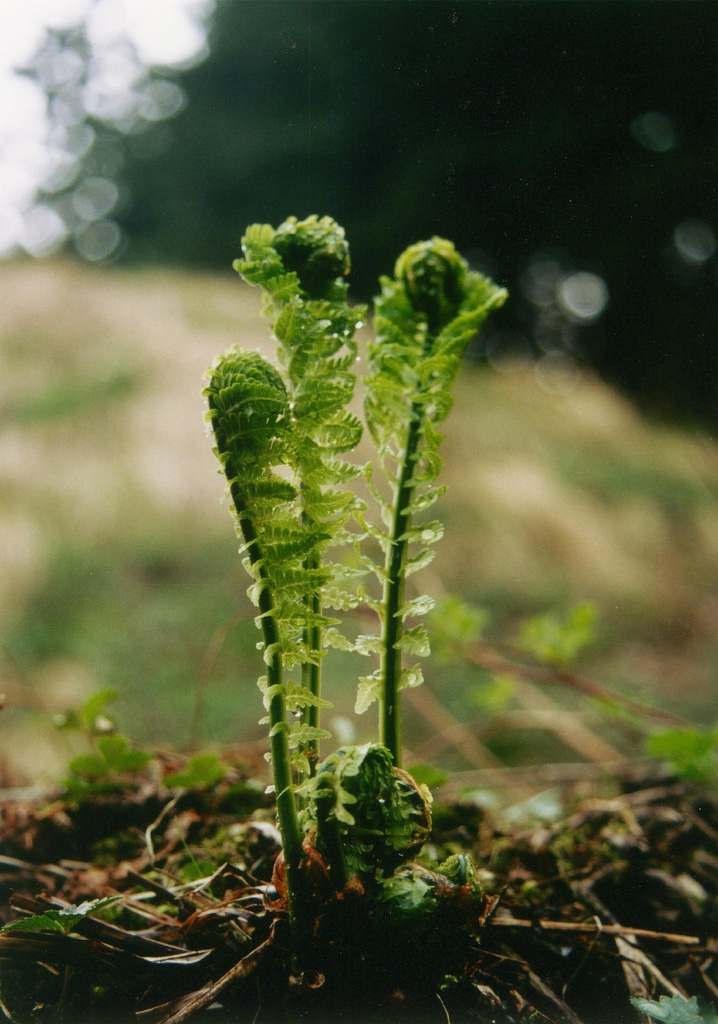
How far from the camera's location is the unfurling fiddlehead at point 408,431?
438mm

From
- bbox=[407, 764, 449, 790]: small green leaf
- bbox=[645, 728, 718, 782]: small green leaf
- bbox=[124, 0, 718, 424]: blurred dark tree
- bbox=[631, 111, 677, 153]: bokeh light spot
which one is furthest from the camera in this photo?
bbox=[631, 111, 677, 153]: bokeh light spot

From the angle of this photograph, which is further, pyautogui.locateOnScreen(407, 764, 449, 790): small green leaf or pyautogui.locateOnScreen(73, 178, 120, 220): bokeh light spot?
pyautogui.locateOnScreen(73, 178, 120, 220): bokeh light spot

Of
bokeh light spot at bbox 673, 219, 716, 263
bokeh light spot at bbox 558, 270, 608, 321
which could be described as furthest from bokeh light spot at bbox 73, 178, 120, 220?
bokeh light spot at bbox 673, 219, 716, 263

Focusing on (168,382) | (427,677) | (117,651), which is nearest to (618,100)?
(168,382)

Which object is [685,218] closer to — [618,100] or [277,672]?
[618,100]

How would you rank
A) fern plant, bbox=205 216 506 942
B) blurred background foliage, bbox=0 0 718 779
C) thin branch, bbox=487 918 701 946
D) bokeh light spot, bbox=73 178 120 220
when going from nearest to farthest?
fern plant, bbox=205 216 506 942 < thin branch, bbox=487 918 701 946 < blurred background foliage, bbox=0 0 718 779 < bokeh light spot, bbox=73 178 120 220

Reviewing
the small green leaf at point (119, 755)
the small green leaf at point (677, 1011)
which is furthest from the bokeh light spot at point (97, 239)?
the small green leaf at point (677, 1011)

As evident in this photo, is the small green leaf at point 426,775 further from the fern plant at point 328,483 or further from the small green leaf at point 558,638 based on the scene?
the small green leaf at point 558,638

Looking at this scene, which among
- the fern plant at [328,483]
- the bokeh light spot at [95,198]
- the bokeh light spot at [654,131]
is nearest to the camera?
the fern plant at [328,483]

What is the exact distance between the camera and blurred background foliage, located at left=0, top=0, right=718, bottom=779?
140 centimetres

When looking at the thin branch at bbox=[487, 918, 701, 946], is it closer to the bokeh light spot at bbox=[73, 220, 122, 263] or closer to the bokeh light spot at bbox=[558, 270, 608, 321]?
the bokeh light spot at bbox=[558, 270, 608, 321]

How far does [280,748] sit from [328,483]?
0.54 feet

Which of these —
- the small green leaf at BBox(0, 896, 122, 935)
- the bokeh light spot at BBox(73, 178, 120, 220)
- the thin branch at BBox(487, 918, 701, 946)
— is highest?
the bokeh light spot at BBox(73, 178, 120, 220)

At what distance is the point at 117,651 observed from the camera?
1.97m
